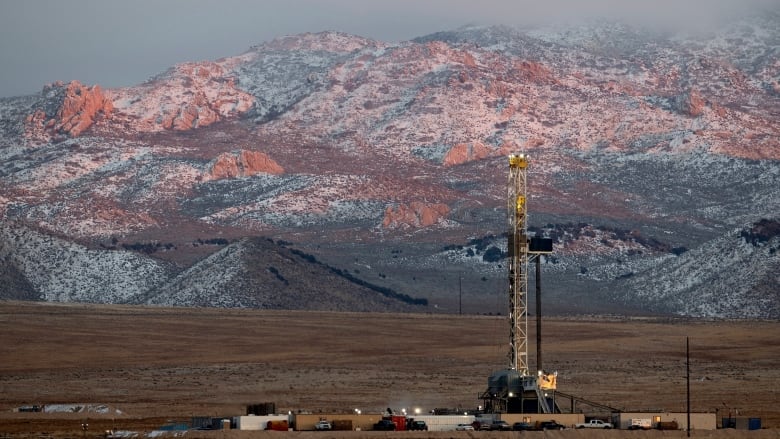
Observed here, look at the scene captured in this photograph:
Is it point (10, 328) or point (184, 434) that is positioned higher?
point (10, 328)

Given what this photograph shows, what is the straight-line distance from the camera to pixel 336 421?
79.5 metres

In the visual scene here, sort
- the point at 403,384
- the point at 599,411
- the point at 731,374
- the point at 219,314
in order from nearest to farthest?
the point at 599,411
the point at 403,384
the point at 731,374
the point at 219,314

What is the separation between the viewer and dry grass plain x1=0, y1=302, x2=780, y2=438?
102188 mm

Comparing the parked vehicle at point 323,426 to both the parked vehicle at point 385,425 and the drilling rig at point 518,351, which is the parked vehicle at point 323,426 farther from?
the drilling rig at point 518,351

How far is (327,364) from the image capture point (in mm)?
137875

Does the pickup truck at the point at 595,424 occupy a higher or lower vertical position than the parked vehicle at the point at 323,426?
higher

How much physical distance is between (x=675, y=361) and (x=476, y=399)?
132 feet

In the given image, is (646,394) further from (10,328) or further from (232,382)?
(10,328)

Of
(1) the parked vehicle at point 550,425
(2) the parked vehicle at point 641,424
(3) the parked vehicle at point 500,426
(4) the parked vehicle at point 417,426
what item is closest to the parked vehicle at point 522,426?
(3) the parked vehicle at point 500,426

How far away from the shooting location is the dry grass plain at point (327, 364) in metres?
102

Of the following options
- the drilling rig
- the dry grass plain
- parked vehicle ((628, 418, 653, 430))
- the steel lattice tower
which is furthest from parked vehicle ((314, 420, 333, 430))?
parked vehicle ((628, 418, 653, 430))

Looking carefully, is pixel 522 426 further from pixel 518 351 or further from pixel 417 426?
pixel 518 351

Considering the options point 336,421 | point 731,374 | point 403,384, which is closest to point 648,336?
point 731,374

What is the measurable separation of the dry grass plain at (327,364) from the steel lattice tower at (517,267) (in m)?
8.27
